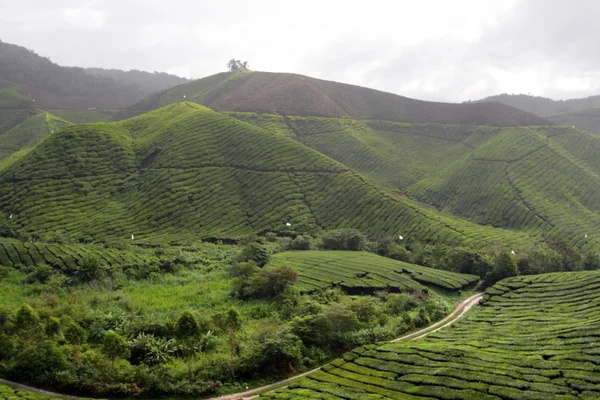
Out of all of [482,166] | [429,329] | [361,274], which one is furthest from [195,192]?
[482,166]

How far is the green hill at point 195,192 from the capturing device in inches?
2623

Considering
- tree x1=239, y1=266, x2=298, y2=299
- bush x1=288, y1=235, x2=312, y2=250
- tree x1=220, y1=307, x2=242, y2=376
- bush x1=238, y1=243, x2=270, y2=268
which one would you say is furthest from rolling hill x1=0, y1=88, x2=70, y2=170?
tree x1=220, y1=307, x2=242, y2=376

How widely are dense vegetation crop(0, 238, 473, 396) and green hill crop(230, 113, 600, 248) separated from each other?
34.5 m

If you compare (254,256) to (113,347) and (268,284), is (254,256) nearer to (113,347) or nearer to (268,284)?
(268,284)

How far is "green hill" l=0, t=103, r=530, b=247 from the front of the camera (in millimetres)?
66625

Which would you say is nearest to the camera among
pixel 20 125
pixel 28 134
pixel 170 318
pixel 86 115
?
pixel 170 318

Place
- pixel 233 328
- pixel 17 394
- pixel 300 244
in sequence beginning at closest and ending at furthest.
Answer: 1. pixel 17 394
2. pixel 233 328
3. pixel 300 244

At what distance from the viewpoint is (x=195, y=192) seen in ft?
250

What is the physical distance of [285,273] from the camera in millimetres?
42469

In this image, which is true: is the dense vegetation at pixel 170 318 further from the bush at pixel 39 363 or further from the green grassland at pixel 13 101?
the green grassland at pixel 13 101

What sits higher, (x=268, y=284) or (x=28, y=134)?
(x=28, y=134)

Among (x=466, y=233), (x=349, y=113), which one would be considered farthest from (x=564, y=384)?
(x=349, y=113)

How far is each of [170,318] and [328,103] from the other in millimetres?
112427

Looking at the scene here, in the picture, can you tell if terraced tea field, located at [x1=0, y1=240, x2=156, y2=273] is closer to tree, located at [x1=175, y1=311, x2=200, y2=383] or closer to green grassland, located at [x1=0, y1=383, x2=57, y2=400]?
tree, located at [x1=175, y1=311, x2=200, y2=383]
